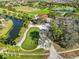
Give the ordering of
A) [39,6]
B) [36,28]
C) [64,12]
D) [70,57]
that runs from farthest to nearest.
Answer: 1. [39,6]
2. [64,12]
3. [36,28]
4. [70,57]

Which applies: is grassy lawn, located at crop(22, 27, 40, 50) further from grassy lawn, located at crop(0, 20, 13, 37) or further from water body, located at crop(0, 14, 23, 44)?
grassy lawn, located at crop(0, 20, 13, 37)

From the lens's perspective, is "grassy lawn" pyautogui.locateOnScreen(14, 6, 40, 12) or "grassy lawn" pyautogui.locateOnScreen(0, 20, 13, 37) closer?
"grassy lawn" pyautogui.locateOnScreen(0, 20, 13, 37)

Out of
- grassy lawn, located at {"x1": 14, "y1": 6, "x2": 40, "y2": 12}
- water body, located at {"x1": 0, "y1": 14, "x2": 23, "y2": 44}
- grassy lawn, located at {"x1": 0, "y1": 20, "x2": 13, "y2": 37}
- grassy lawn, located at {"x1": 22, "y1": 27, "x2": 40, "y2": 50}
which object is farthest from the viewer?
grassy lawn, located at {"x1": 14, "y1": 6, "x2": 40, "y2": 12}

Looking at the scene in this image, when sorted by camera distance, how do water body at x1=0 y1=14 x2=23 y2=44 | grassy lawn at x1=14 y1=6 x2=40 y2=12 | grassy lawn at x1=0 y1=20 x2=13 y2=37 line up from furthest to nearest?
grassy lawn at x1=14 y1=6 x2=40 y2=12, grassy lawn at x1=0 y1=20 x2=13 y2=37, water body at x1=0 y1=14 x2=23 y2=44

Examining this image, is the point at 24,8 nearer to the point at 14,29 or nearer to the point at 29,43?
the point at 14,29

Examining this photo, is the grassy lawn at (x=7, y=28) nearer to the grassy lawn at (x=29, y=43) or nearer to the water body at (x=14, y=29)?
the water body at (x=14, y=29)

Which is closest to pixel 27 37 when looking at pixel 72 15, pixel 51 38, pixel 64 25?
pixel 51 38

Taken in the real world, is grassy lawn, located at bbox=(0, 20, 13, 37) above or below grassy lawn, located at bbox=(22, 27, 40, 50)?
above

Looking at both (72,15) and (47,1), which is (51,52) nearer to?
(72,15)

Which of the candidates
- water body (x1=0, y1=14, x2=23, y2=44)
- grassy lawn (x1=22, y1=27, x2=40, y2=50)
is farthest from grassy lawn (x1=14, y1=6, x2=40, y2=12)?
grassy lawn (x1=22, y1=27, x2=40, y2=50)

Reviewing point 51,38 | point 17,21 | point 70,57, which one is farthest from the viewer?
point 17,21

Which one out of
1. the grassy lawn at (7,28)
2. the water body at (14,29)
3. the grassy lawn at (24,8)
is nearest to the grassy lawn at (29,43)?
the water body at (14,29)
